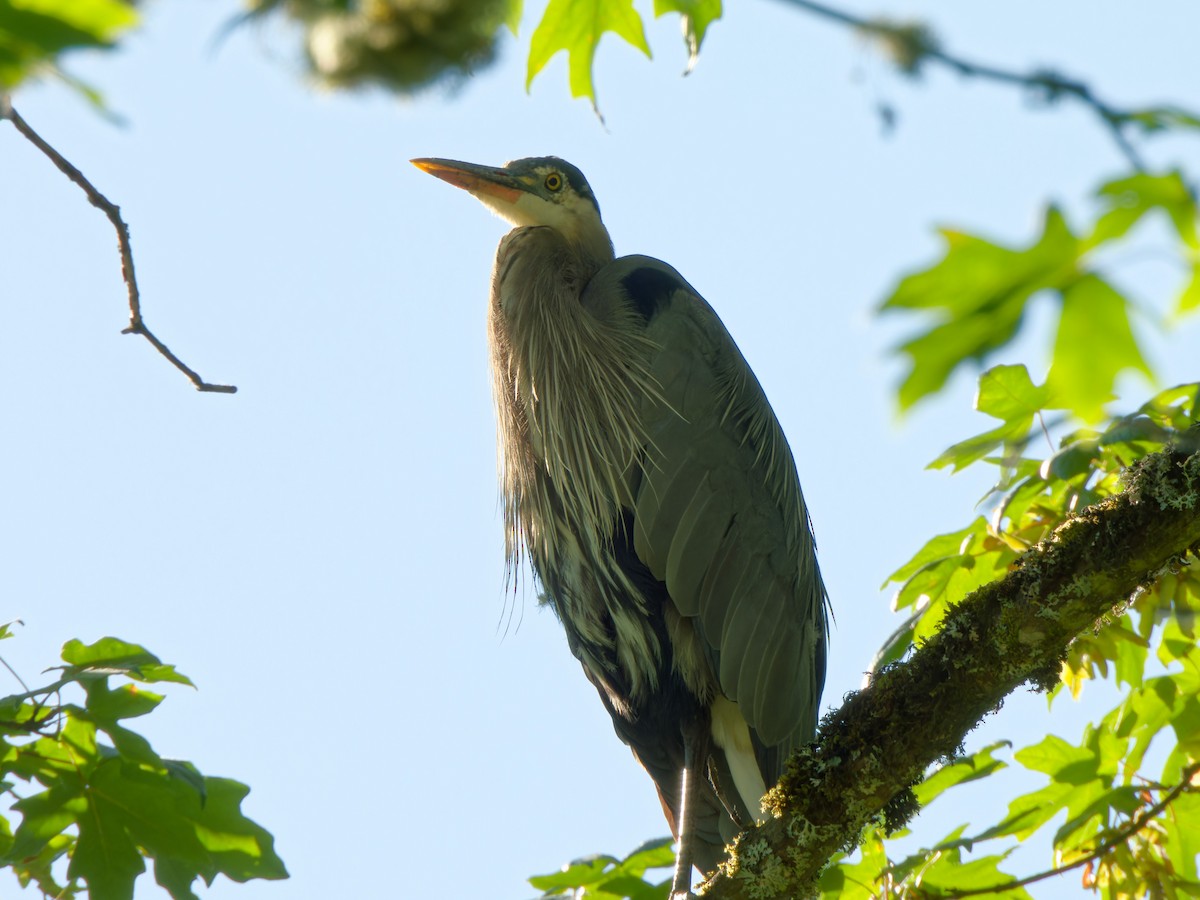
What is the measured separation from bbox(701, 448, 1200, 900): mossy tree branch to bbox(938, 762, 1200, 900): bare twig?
0.67 feet

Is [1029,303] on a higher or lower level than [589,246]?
lower

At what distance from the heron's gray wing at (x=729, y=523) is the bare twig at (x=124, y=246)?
6.21 ft

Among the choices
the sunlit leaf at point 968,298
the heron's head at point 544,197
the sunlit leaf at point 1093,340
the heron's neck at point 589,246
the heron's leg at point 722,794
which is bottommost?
the sunlit leaf at point 1093,340

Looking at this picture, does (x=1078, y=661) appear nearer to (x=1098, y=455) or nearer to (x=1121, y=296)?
(x=1098, y=455)

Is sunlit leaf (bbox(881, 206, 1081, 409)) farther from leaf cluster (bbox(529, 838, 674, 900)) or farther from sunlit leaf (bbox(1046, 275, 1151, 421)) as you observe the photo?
leaf cluster (bbox(529, 838, 674, 900))

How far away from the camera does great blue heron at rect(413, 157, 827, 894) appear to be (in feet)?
12.3

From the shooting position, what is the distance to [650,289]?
428 cm

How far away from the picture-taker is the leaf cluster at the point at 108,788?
231 cm

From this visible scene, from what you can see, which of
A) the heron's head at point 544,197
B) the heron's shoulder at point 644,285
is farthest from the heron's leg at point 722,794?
the heron's head at point 544,197

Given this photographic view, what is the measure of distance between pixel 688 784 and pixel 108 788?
5.68ft

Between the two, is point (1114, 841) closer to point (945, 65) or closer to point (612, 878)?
point (612, 878)

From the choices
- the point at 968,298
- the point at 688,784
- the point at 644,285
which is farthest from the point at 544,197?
the point at 968,298

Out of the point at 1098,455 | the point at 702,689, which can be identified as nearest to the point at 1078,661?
the point at 1098,455

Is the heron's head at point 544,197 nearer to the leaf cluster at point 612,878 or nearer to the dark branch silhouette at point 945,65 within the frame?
the leaf cluster at point 612,878
